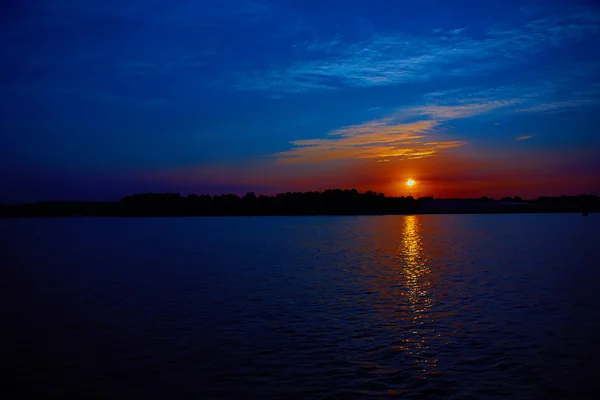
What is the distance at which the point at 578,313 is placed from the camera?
2181 centimetres

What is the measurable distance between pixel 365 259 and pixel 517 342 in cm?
3023

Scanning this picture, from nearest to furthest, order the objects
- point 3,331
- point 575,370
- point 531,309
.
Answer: point 575,370
point 3,331
point 531,309

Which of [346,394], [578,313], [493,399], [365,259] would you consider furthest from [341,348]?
[365,259]

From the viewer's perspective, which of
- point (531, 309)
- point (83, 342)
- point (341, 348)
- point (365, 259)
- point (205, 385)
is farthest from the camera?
point (365, 259)

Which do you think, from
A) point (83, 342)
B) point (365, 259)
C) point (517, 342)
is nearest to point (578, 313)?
point (517, 342)

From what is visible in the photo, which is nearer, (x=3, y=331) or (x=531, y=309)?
(x=3, y=331)

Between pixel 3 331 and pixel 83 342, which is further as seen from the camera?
pixel 3 331

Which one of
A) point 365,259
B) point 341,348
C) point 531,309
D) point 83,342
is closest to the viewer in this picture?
point 341,348

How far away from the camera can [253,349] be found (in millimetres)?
16406

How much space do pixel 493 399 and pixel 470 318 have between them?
9195 mm

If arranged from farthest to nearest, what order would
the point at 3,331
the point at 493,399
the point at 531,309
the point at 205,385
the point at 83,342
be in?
the point at 531,309, the point at 3,331, the point at 83,342, the point at 205,385, the point at 493,399

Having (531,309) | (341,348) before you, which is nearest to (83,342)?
(341,348)

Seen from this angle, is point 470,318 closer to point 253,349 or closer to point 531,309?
point 531,309

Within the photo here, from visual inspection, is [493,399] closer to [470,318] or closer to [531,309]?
[470,318]
